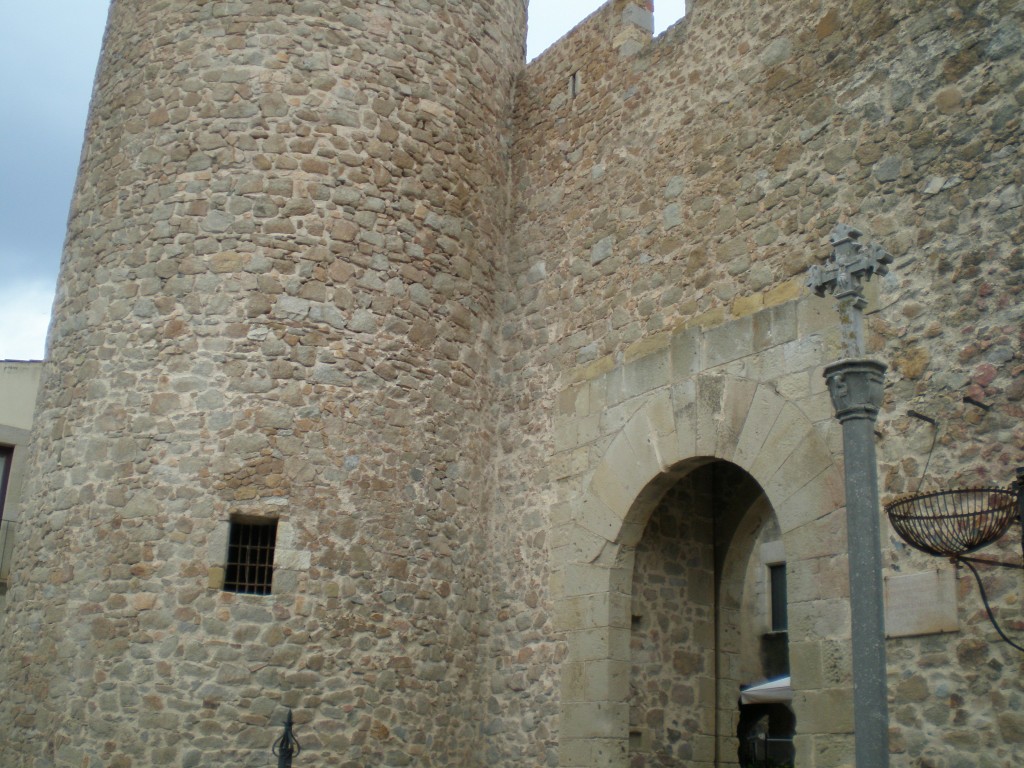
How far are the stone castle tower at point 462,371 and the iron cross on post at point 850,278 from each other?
1.76 metres

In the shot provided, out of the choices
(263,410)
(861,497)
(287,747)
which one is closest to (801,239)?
(861,497)

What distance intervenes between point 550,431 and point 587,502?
2.55 feet

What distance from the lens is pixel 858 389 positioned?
15.2ft

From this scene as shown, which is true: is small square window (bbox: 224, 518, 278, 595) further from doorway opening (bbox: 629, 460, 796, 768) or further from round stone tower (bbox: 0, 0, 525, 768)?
doorway opening (bbox: 629, 460, 796, 768)

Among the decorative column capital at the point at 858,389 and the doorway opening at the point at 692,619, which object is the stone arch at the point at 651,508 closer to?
the doorway opening at the point at 692,619

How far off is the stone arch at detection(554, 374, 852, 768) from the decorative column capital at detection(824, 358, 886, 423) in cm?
219

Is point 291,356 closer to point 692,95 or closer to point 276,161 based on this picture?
point 276,161

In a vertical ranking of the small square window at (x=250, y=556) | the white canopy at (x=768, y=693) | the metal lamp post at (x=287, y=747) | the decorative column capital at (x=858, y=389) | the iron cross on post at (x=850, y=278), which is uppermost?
the iron cross on post at (x=850, y=278)

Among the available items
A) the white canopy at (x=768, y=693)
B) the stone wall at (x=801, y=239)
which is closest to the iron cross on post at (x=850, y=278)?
the stone wall at (x=801, y=239)

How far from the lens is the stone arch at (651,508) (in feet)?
22.4

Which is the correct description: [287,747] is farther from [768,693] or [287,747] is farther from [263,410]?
[768,693]

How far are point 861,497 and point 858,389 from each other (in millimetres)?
423

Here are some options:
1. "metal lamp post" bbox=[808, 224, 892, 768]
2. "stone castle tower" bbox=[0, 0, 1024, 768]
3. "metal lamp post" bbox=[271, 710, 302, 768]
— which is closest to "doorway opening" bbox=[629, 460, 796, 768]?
"stone castle tower" bbox=[0, 0, 1024, 768]

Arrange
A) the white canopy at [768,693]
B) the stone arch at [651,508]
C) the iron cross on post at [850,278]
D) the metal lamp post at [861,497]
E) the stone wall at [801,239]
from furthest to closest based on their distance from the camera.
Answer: the white canopy at [768,693], the stone arch at [651,508], the stone wall at [801,239], the iron cross on post at [850,278], the metal lamp post at [861,497]
